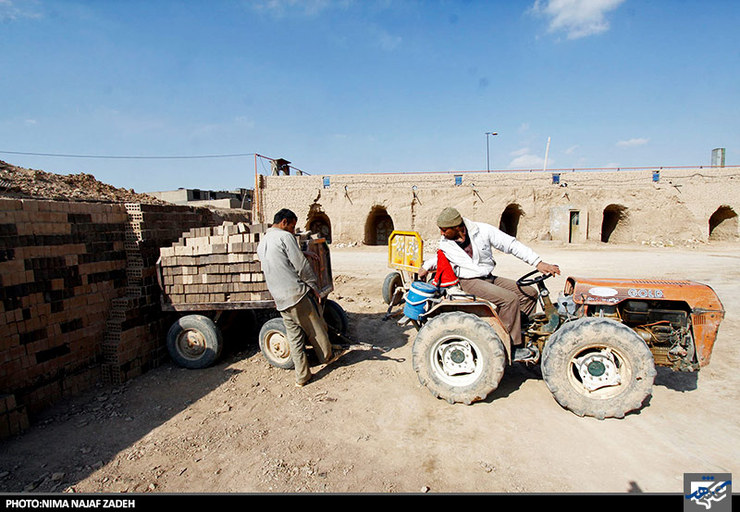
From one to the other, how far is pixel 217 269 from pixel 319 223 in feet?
60.3

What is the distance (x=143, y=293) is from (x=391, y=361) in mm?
3372

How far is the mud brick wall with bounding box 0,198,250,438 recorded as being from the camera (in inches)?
142

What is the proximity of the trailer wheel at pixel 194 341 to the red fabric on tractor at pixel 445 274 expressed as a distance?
2.93m

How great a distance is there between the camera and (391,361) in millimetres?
4812

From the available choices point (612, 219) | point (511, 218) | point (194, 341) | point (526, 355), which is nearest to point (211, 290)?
point (194, 341)

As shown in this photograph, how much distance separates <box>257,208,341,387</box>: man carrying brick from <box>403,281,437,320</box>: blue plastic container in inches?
44.4

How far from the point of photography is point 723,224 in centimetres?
2019

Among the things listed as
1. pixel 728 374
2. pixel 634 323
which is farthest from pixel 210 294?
pixel 728 374

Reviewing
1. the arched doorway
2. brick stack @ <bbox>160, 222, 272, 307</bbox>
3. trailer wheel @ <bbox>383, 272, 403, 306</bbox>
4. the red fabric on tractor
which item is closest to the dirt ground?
brick stack @ <bbox>160, 222, 272, 307</bbox>

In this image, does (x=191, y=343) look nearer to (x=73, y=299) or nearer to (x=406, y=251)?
(x=73, y=299)

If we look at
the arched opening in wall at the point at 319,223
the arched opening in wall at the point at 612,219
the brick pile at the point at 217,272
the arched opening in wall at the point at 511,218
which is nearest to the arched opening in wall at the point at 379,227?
the arched opening in wall at the point at 319,223

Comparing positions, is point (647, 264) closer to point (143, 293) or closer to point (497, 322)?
point (497, 322)

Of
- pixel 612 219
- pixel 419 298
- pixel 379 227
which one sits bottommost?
pixel 419 298

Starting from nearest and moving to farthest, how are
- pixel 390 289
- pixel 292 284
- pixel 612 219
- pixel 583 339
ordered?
1. pixel 583 339
2. pixel 292 284
3. pixel 390 289
4. pixel 612 219
